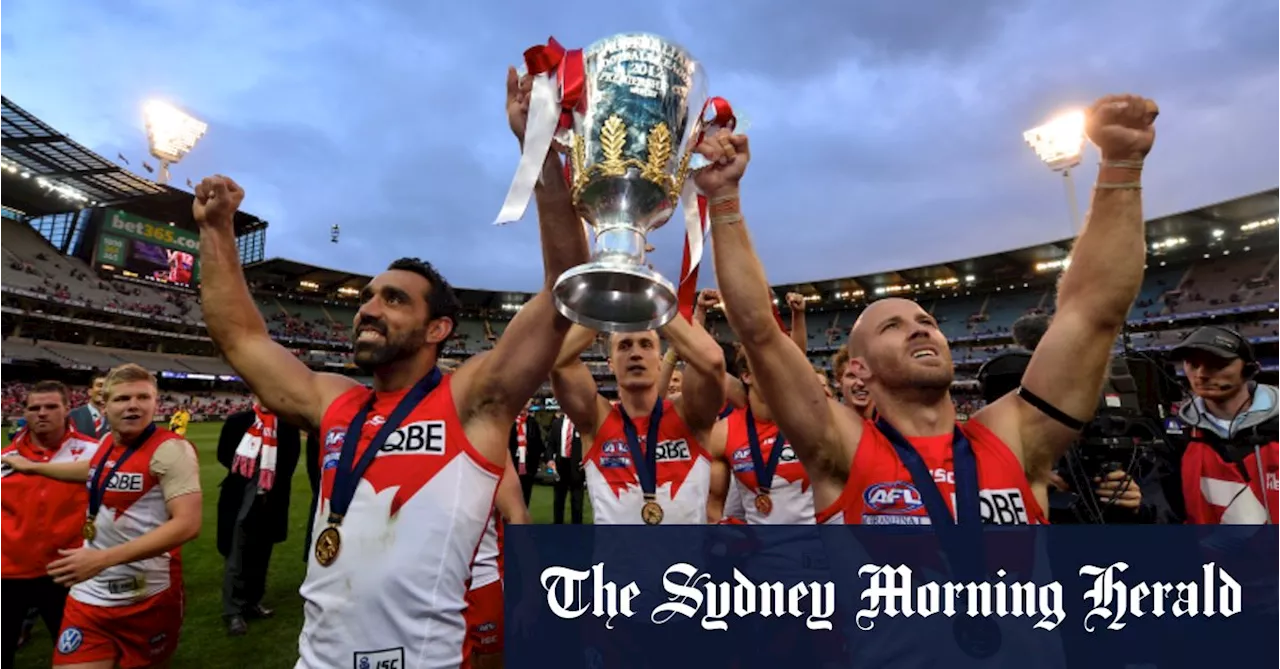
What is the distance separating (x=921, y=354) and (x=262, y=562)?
21.0 feet

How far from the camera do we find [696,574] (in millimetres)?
2076

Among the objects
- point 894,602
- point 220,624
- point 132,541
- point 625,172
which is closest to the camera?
point 625,172

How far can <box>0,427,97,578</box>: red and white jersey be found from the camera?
173 inches

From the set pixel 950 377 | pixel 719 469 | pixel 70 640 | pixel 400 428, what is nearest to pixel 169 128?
pixel 70 640

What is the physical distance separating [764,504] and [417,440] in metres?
2.82

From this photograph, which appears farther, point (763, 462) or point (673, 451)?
point (763, 462)

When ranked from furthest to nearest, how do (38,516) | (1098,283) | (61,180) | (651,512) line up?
(61,180) → (38,516) → (651,512) → (1098,283)

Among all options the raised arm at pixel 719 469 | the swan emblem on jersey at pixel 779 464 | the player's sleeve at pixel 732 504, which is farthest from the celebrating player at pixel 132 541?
the player's sleeve at pixel 732 504

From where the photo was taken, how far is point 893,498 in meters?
2.18

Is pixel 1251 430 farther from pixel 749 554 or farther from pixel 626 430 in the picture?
pixel 626 430

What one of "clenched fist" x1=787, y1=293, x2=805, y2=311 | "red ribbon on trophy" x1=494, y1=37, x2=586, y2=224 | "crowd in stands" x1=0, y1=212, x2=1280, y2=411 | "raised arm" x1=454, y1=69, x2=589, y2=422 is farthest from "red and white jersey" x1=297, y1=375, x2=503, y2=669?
"crowd in stands" x1=0, y1=212, x2=1280, y2=411

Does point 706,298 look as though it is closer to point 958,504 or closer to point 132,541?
point 958,504

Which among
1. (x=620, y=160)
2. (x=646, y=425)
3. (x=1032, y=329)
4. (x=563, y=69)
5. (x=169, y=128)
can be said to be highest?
(x=169, y=128)

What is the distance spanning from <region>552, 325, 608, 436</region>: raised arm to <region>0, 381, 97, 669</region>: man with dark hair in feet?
11.9
